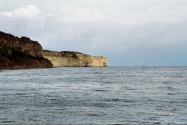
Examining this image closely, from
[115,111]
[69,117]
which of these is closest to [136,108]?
[115,111]

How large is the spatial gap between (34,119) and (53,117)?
4.97 feet

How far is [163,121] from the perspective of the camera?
32.2 metres

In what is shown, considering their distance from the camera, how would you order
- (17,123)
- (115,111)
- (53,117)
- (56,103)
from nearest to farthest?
(17,123)
(53,117)
(115,111)
(56,103)

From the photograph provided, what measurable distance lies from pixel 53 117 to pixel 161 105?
448 inches

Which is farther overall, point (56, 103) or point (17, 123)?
point (56, 103)

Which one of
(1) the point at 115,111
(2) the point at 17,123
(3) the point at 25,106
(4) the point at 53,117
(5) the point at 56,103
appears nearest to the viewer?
(2) the point at 17,123

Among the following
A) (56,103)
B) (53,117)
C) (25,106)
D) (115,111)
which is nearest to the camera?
(53,117)

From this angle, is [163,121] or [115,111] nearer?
[163,121]

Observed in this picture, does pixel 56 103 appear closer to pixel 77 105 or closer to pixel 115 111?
pixel 77 105

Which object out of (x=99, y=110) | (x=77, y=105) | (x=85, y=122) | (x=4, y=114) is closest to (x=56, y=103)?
(x=77, y=105)

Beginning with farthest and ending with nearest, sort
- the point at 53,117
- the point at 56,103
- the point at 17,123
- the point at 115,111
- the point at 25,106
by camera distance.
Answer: the point at 56,103, the point at 25,106, the point at 115,111, the point at 53,117, the point at 17,123

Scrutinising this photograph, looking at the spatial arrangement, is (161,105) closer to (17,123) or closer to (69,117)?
(69,117)

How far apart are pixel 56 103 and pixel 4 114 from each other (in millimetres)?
9386

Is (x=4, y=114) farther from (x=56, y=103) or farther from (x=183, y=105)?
(x=183, y=105)
